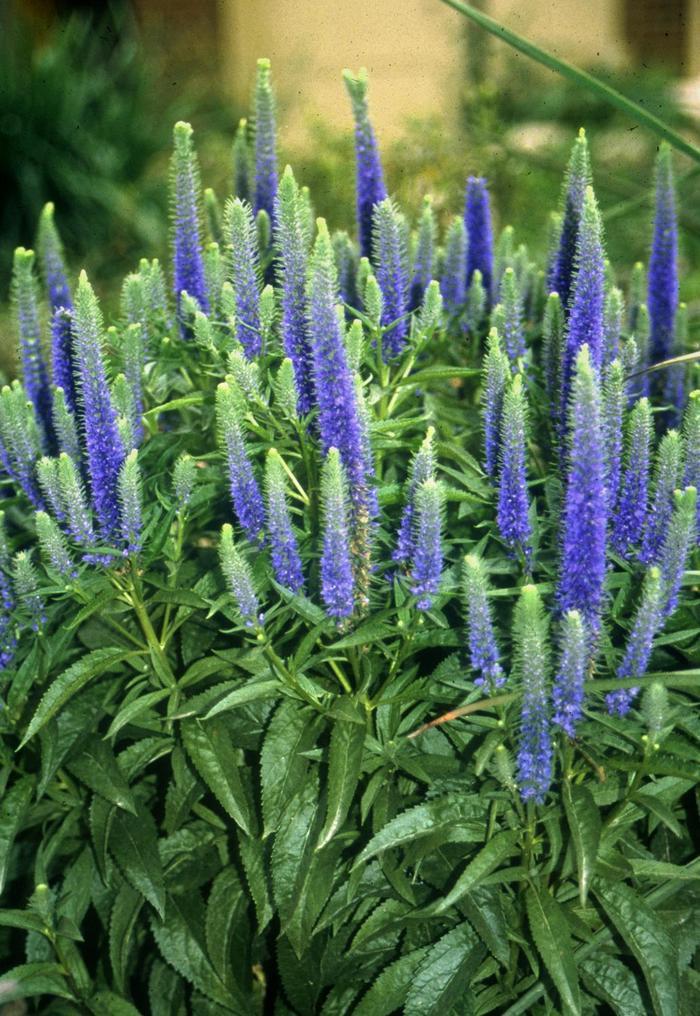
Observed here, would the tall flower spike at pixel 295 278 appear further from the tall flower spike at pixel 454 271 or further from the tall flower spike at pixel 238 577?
the tall flower spike at pixel 454 271

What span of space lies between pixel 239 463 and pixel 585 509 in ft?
1.70

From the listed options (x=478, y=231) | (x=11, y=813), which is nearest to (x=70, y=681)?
(x=11, y=813)

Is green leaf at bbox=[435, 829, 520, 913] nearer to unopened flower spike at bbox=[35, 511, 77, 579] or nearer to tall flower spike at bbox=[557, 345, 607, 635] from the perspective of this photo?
tall flower spike at bbox=[557, 345, 607, 635]

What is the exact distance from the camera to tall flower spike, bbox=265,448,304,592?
1649 mm

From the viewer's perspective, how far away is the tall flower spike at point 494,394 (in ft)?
6.02

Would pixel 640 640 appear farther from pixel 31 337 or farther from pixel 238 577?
pixel 31 337

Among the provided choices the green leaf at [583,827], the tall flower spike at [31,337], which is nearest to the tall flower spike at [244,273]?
the tall flower spike at [31,337]

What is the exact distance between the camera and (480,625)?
1.63 meters

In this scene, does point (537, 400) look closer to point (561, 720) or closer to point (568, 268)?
point (568, 268)

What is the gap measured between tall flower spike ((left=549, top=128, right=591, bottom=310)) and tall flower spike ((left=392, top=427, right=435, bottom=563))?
0.48 metres

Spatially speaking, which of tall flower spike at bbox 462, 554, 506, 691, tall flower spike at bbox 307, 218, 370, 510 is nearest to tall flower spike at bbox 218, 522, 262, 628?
tall flower spike at bbox 307, 218, 370, 510

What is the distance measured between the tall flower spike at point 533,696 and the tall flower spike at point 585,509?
7 cm

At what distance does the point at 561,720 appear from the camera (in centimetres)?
164

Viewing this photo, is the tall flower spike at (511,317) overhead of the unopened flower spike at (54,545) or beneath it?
overhead
